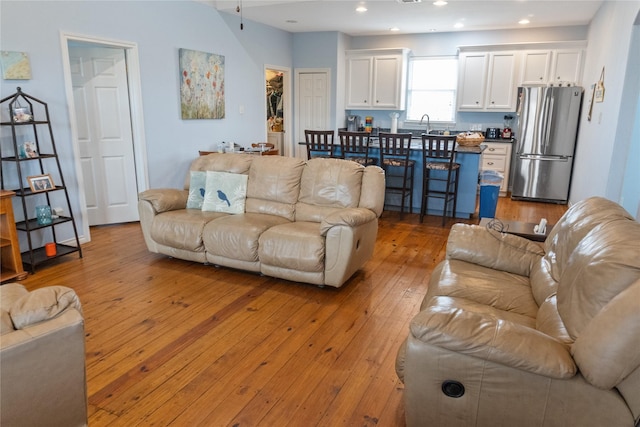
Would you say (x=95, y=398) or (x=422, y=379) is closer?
(x=422, y=379)

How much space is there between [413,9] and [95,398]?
18.1 feet

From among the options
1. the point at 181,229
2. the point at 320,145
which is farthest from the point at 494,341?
the point at 320,145

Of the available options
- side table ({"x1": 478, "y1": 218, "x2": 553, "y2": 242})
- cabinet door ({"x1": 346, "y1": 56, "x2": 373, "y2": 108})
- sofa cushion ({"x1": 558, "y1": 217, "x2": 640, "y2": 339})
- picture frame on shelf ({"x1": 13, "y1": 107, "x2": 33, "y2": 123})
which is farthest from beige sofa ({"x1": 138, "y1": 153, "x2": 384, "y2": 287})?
cabinet door ({"x1": 346, "y1": 56, "x2": 373, "y2": 108})

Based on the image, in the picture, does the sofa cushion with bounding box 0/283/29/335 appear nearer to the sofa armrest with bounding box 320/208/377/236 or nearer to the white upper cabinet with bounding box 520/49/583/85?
the sofa armrest with bounding box 320/208/377/236

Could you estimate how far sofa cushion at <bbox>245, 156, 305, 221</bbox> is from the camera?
12.4 ft

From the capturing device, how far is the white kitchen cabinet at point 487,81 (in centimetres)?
683

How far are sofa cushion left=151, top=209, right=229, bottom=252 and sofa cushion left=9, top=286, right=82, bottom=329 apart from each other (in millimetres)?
2026

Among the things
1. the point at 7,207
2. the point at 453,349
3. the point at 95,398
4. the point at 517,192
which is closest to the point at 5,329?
the point at 95,398

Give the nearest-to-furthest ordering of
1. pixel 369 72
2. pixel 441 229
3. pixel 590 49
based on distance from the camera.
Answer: pixel 441 229
pixel 590 49
pixel 369 72

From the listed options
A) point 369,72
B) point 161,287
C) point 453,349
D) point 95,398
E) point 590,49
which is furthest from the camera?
point 369,72

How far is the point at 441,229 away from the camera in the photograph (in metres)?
5.02

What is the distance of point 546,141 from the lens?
6391 millimetres

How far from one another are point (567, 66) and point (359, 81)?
3.30m

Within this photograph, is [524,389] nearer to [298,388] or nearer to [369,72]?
[298,388]
